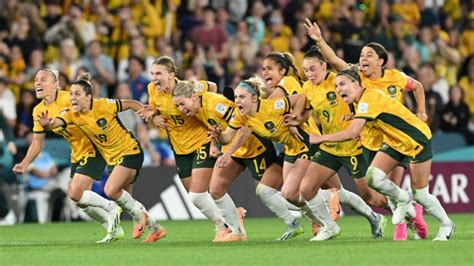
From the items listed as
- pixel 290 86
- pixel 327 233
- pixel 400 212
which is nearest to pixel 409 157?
pixel 400 212

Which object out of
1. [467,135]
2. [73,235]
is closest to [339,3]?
[467,135]

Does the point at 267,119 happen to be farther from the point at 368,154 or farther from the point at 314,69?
the point at 368,154

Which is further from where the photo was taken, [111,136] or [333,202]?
[333,202]

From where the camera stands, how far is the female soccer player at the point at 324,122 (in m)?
15.4

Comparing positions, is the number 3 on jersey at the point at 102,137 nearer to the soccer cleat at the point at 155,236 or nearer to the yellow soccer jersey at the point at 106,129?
the yellow soccer jersey at the point at 106,129

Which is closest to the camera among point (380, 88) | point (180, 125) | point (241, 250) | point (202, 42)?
point (241, 250)

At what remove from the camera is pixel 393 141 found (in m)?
14.7

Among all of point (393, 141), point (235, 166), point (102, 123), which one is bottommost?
point (235, 166)

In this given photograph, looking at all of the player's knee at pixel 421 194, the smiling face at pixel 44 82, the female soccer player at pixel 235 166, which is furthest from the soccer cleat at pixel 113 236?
the player's knee at pixel 421 194

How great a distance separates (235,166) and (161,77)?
1.32 metres

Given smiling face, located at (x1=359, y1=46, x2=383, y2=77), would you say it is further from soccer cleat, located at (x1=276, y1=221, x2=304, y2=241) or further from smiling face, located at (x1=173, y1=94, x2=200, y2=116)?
soccer cleat, located at (x1=276, y1=221, x2=304, y2=241)

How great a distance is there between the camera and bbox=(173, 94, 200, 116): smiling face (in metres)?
15.4

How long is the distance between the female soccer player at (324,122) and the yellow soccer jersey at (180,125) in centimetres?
126

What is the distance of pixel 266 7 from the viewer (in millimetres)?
26281
